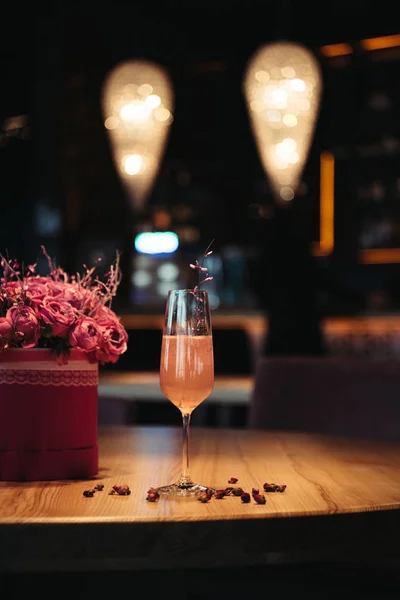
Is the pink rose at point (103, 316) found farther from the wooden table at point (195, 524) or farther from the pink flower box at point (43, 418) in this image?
the wooden table at point (195, 524)

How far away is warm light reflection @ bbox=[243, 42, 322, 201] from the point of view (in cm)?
391

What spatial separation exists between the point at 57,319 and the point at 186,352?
0.20 metres

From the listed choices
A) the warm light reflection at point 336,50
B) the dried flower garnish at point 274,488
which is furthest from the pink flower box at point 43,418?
the warm light reflection at point 336,50

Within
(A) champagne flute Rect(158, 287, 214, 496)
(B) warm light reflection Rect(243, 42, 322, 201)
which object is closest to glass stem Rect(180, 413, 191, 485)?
(A) champagne flute Rect(158, 287, 214, 496)

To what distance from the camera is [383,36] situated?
5.70 meters

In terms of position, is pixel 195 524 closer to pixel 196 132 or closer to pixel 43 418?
pixel 43 418

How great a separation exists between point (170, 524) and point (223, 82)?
6.75 meters

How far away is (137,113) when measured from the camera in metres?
4.32

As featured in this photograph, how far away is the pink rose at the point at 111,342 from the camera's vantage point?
142 centimetres

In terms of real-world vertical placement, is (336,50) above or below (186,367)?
above

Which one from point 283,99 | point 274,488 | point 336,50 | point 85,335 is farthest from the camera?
→ point 336,50

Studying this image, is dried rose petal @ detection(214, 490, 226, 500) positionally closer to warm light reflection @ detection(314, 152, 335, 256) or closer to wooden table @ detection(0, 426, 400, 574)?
wooden table @ detection(0, 426, 400, 574)

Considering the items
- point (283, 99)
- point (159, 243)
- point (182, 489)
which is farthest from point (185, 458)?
point (159, 243)

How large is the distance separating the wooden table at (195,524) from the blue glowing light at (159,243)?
6.67 m
